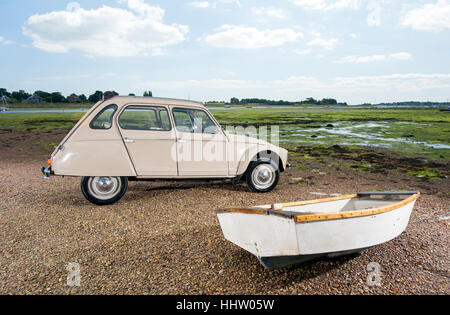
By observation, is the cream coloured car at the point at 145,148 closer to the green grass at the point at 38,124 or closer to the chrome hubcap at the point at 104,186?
the chrome hubcap at the point at 104,186

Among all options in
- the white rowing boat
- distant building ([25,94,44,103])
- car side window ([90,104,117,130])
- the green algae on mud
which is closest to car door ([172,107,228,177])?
car side window ([90,104,117,130])

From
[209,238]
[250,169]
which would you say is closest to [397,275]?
[209,238]

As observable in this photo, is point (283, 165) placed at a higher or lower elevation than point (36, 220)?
higher

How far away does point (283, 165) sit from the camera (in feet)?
24.5

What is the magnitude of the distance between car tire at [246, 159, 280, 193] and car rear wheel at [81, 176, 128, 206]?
2744 mm

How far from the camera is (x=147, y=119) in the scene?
636 cm

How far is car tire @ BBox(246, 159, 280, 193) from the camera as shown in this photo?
715 centimetres

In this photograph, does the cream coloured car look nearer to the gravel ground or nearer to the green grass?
the gravel ground

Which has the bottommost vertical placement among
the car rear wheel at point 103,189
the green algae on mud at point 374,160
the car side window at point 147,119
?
the green algae on mud at point 374,160

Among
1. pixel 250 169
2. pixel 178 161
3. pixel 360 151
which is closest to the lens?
pixel 178 161

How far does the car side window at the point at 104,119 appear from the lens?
602cm

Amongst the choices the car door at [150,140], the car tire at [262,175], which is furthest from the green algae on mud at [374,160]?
the car door at [150,140]

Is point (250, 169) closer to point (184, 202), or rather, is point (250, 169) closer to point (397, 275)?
point (184, 202)

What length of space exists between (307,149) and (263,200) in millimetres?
9756
